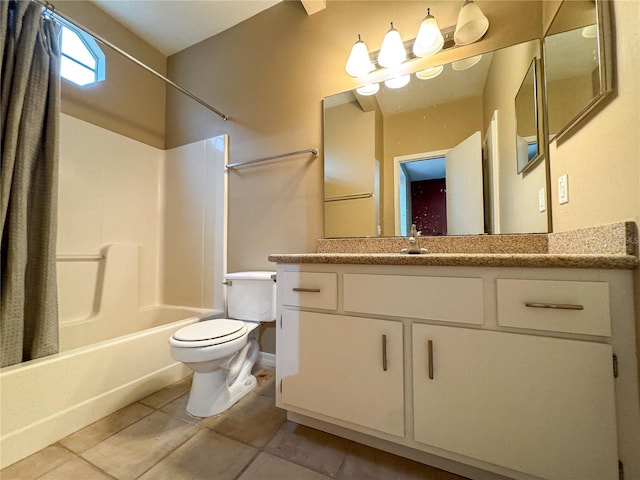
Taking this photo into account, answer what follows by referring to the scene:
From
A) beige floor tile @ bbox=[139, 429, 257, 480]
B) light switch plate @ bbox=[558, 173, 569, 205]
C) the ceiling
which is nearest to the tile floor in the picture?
beige floor tile @ bbox=[139, 429, 257, 480]

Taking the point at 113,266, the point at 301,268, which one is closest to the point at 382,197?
the point at 301,268

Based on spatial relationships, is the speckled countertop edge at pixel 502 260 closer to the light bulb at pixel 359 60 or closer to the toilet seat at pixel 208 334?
the toilet seat at pixel 208 334

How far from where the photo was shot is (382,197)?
1534 mm

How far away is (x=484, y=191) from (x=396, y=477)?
134 centimetres

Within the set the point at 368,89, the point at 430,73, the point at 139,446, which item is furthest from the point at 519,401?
the point at 368,89

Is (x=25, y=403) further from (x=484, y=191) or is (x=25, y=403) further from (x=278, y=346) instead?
(x=484, y=191)

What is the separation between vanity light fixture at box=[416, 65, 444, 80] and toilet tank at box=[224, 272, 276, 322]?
148 cm

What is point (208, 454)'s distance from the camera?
3.38ft

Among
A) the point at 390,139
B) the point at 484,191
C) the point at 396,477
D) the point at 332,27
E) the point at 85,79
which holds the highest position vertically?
the point at 332,27

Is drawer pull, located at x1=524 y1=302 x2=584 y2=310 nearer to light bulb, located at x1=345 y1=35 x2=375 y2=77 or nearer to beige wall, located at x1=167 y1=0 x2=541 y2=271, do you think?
beige wall, located at x1=167 y1=0 x2=541 y2=271

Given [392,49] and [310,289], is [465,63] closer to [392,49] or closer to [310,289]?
[392,49]

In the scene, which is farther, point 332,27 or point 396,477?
point 332,27

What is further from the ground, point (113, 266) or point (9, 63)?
point (9, 63)

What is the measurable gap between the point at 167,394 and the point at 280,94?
2.13 metres
